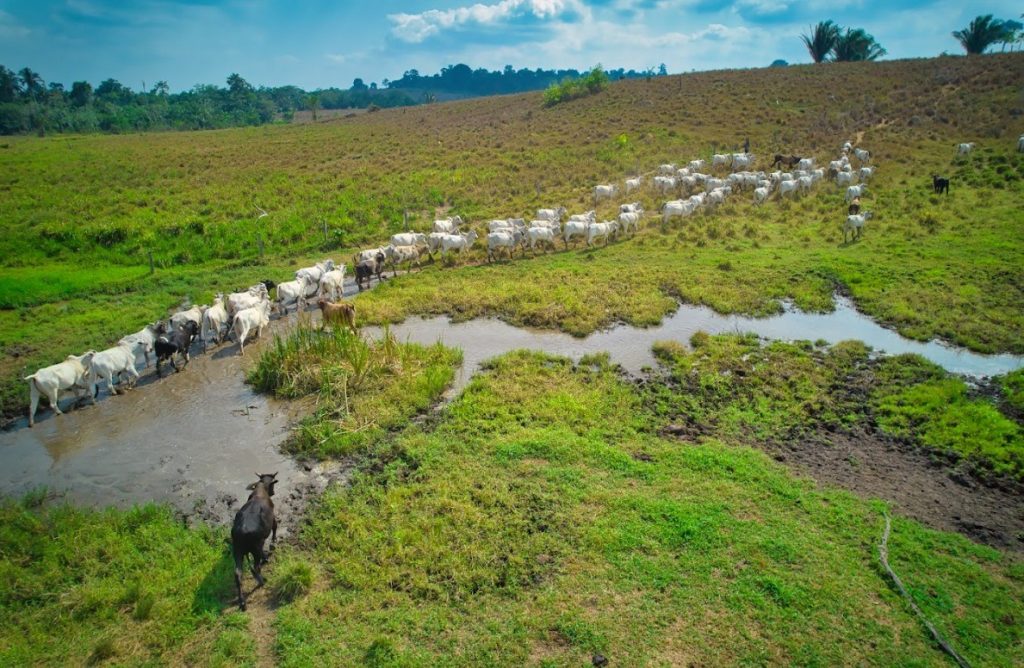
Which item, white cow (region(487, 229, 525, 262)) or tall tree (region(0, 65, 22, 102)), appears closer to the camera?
white cow (region(487, 229, 525, 262))

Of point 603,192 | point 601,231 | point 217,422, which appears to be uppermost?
point 603,192

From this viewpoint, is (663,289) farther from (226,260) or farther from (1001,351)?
(226,260)

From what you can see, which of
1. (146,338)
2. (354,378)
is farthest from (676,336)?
(146,338)

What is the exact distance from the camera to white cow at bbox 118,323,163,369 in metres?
12.6

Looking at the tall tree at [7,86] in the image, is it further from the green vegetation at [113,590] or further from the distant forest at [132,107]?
the green vegetation at [113,590]

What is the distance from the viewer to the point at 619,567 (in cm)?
710

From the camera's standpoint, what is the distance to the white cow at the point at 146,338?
41.3 feet

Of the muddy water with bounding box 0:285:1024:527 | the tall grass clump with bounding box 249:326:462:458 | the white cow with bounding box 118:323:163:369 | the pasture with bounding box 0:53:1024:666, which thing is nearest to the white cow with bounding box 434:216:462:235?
the pasture with bounding box 0:53:1024:666

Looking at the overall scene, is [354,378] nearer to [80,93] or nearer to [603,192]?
[603,192]

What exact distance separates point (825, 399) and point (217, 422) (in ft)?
37.1

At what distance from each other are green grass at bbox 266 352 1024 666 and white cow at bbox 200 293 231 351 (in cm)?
695

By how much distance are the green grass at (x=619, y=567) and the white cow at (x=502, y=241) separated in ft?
35.6

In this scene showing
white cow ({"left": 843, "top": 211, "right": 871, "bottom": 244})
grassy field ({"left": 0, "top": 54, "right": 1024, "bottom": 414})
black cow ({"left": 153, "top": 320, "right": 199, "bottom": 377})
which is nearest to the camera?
black cow ({"left": 153, "top": 320, "right": 199, "bottom": 377})

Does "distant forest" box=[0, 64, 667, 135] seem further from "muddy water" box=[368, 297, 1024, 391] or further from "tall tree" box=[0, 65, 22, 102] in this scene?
"muddy water" box=[368, 297, 1024, 391]
